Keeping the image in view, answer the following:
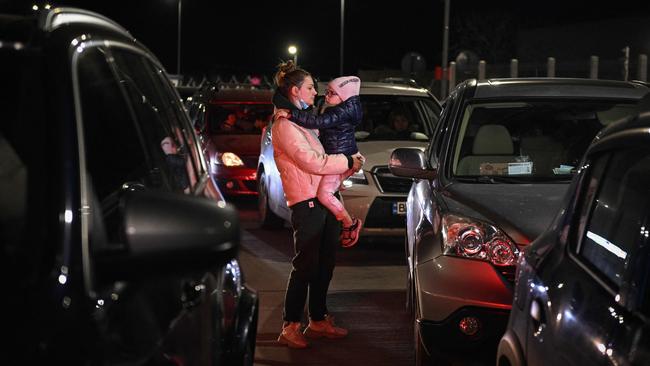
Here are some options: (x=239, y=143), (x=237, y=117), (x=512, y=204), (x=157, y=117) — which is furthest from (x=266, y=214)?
(x=157, y=117)

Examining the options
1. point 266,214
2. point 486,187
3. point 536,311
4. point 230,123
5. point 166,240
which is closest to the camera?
point 166,240

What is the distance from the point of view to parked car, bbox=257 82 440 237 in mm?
10391

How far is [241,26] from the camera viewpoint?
77.9m

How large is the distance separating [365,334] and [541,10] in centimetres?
5390

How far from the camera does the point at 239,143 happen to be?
14.7m

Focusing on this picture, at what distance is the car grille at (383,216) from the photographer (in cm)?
1038

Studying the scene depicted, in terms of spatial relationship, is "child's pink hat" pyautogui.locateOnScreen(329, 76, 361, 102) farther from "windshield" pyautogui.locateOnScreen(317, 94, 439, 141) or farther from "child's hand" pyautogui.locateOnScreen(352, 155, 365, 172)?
"windshield" pyautogui.locateOnScreen(317, 94, 439, 141)

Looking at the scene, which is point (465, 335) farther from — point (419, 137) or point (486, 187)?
point (419, 137)

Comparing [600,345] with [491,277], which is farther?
[491,277]

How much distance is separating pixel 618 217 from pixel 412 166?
340 centimetres

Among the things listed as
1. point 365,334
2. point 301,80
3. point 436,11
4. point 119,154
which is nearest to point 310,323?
point 365,334

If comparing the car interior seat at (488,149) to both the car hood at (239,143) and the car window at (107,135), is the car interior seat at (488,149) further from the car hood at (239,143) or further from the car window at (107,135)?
the car hood at (239,143)

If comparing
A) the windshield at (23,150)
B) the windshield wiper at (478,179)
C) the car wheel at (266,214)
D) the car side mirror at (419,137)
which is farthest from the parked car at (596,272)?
the car wheel at (266,214)

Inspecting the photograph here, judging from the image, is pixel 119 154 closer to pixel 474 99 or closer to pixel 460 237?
pixel 460 237
